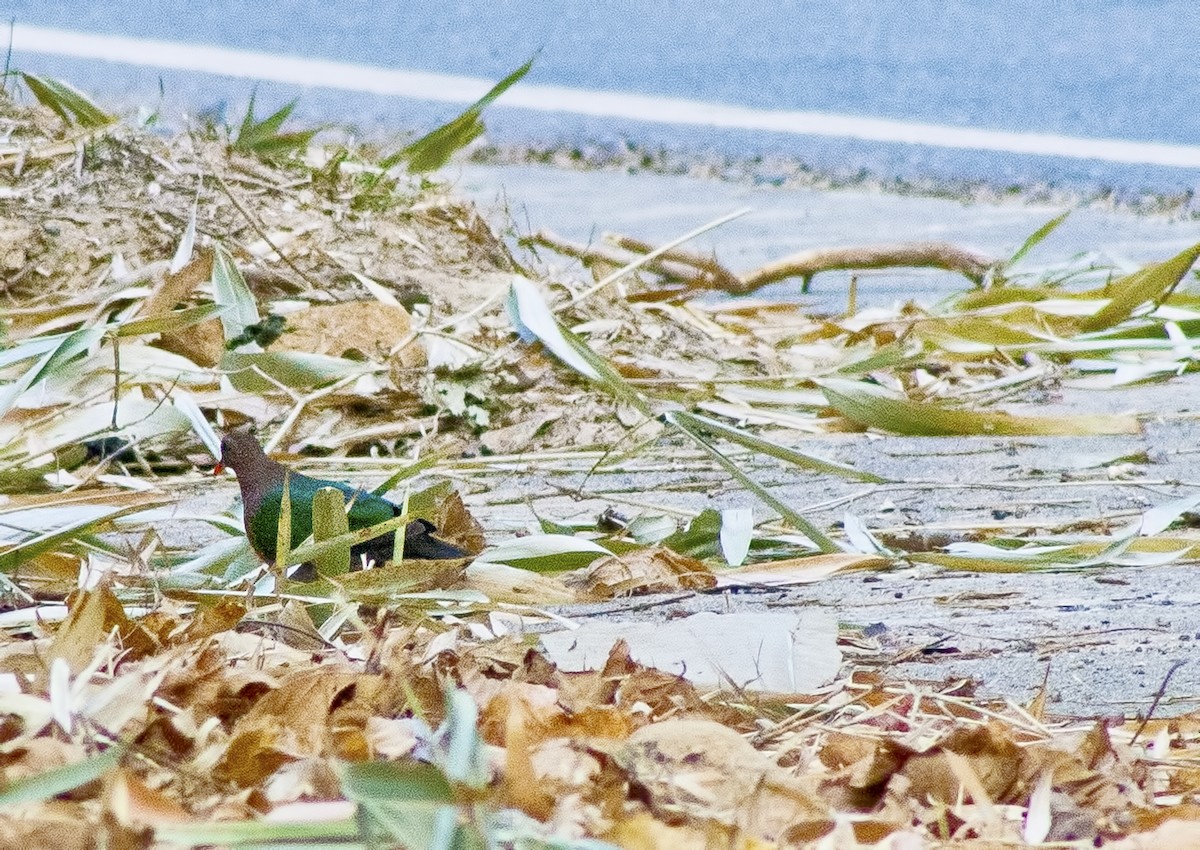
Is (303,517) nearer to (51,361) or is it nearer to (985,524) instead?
(51,361)

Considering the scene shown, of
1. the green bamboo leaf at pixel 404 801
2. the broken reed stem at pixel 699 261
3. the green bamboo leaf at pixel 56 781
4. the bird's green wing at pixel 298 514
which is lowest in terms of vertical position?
the broken reed stem at pixel 699 261

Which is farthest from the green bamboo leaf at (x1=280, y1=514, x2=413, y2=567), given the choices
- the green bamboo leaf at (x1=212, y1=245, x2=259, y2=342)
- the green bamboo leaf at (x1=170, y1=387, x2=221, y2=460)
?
the green bamboo leaf at (x1=212, y1=245, x2=259, y2=342)

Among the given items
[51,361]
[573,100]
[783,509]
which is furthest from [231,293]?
[573,100]

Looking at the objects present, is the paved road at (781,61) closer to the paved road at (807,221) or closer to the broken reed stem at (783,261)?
the paved road at (807,221)

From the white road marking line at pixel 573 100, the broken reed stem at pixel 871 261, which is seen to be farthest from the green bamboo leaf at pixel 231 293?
the white road marking line at pixel 573 100

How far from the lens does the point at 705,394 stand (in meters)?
3.29

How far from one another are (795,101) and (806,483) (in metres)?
5.43

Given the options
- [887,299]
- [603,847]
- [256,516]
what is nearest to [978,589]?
[256,516]

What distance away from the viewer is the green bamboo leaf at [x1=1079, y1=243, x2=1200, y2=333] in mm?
3643

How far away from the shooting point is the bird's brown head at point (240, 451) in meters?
2.35

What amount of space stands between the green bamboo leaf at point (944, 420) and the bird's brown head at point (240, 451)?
3.73 ft

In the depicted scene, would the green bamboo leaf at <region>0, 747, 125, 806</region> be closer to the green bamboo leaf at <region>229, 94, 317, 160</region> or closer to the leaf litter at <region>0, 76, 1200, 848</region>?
the leaf litter at <region>0, 76, 1200, 848</region>

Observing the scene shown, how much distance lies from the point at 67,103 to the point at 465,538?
2063mm

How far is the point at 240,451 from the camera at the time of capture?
236 cm
